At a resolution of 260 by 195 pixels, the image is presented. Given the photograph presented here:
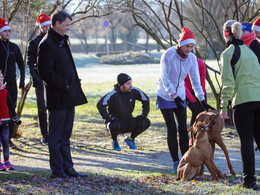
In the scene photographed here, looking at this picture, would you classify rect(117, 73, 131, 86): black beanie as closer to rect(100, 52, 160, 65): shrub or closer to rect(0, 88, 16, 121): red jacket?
rect(0, 88, 16, 121): red jacket

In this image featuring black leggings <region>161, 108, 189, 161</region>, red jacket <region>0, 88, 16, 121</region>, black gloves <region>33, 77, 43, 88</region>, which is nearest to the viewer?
black leggings <region>161, 108, 189, 161</region>

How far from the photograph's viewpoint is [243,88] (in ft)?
16.2

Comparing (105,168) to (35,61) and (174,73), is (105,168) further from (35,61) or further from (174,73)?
(35,61)

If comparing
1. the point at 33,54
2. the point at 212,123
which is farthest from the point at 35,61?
the point at 212,123

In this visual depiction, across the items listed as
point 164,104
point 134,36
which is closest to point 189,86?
point 164,104

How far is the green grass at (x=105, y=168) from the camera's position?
5.14 m

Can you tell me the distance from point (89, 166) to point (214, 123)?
243 cm

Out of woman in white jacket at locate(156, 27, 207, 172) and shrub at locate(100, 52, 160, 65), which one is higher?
woman in white jacket at locate(156, 27, 207, 172)

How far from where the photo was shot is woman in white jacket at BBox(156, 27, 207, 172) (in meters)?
6.09

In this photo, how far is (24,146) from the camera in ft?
30.3

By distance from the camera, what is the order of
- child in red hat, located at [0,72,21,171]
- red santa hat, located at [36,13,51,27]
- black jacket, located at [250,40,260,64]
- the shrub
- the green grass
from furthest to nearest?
the shrub < red santa hat, located at [36,13,51,27] < child in red hat, located at [0,72,21,171] < black jacket, located at [250,40,260,64] < the green grass

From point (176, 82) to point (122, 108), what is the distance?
2288mm

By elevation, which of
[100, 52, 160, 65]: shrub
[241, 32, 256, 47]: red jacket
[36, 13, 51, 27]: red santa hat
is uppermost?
[36, 13, 51, 27]: red santa hat

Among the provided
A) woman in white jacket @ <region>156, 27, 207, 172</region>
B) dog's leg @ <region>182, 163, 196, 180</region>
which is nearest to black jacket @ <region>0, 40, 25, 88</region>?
woman in white jacket @ <region>156, 27, 207, 172</region>
